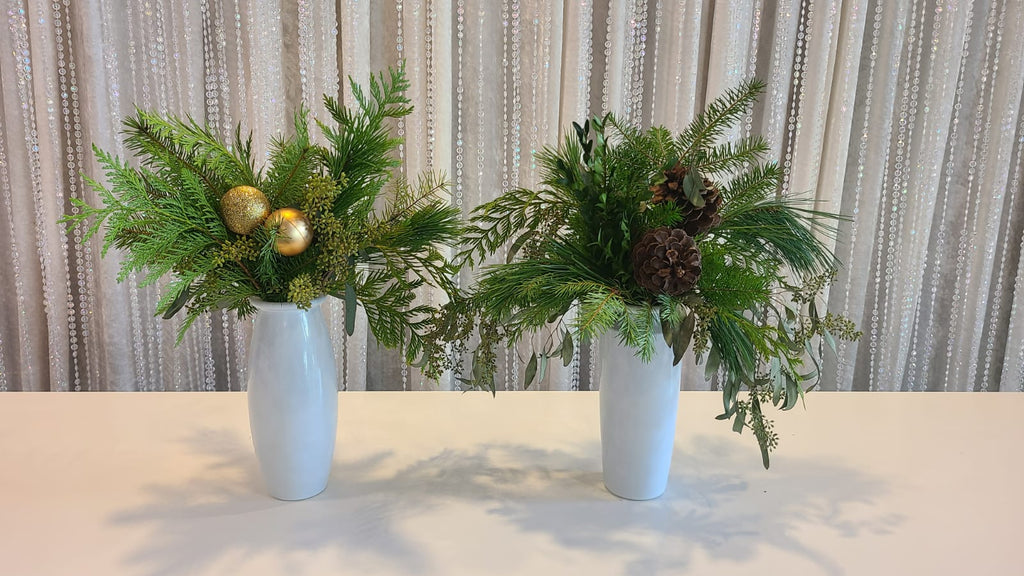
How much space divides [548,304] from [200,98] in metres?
1.12

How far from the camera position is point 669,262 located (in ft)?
2.03

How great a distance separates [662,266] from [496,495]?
0.30 meters

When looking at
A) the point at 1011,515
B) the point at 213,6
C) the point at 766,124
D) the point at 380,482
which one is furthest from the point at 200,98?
the point at 1011,515

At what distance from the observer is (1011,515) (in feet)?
2.40

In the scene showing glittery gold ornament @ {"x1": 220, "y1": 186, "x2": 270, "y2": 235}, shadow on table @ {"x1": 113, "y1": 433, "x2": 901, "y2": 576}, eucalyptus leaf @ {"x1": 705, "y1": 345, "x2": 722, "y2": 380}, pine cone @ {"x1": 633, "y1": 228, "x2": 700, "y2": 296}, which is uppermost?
glittery gold ornament @ {"x1": 220, "y1": 186, "x2": 270, "y2": 235}

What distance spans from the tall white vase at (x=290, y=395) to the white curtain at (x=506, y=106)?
0.83m

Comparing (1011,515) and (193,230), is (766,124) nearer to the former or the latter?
(1011,515)

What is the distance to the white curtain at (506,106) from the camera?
143cm

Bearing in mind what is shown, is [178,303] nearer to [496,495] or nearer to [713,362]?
[496,495]

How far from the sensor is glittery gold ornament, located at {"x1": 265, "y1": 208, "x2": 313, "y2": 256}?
0.64m

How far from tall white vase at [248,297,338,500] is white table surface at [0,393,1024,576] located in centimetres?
4

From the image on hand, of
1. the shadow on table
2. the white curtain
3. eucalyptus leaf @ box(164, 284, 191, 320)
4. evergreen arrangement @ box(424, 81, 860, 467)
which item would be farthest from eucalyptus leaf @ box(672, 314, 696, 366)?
the white curtain

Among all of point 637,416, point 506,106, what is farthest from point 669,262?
point 506,106

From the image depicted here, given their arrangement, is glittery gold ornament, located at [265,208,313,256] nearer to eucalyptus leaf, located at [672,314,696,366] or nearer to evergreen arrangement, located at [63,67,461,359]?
evergreen arrangement, located at [63,67,461,359]
